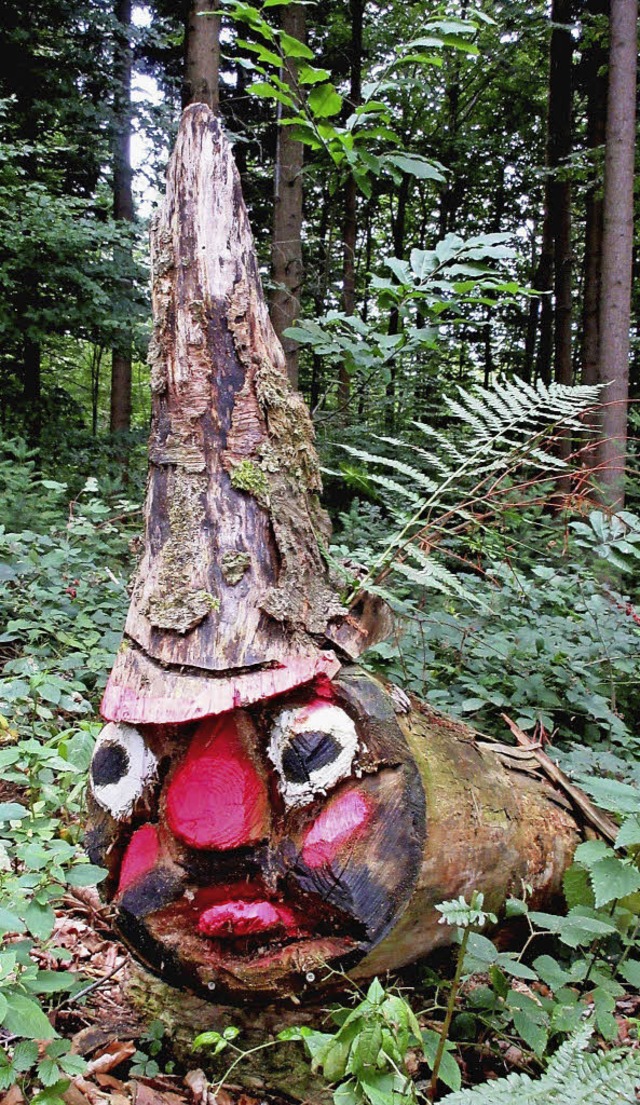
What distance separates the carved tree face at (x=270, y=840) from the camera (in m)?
1.51

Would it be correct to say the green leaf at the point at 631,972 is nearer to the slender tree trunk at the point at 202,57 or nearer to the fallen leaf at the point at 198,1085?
the fallen leaf at the point at 198,1085

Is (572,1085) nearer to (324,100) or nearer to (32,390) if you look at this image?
(324,100)

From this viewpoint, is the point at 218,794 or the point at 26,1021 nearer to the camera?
the point at 26,1021

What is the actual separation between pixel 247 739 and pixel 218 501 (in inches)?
23.1

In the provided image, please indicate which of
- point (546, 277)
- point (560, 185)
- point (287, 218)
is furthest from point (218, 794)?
point (546, 277)

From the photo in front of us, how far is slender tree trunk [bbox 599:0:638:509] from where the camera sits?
6.33 metres

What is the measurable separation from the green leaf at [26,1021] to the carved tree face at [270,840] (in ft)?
1.11

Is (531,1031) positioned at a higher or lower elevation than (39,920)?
lower

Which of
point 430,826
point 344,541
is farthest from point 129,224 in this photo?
point 430,826

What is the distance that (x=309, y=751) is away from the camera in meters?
1.56

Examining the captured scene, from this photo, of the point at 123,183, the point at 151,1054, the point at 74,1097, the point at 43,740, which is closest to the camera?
the point at 74,1097

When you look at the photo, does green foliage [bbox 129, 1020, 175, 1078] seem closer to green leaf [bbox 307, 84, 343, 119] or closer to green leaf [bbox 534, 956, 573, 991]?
green leaf [bbox 534, 956, 573, 991]

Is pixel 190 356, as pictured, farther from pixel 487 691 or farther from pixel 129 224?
pixel 129 224

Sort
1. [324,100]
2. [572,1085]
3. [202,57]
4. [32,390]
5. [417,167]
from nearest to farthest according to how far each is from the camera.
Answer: [572,1085] → [324,100] → [417,167] → [202,57] → [32,390]
